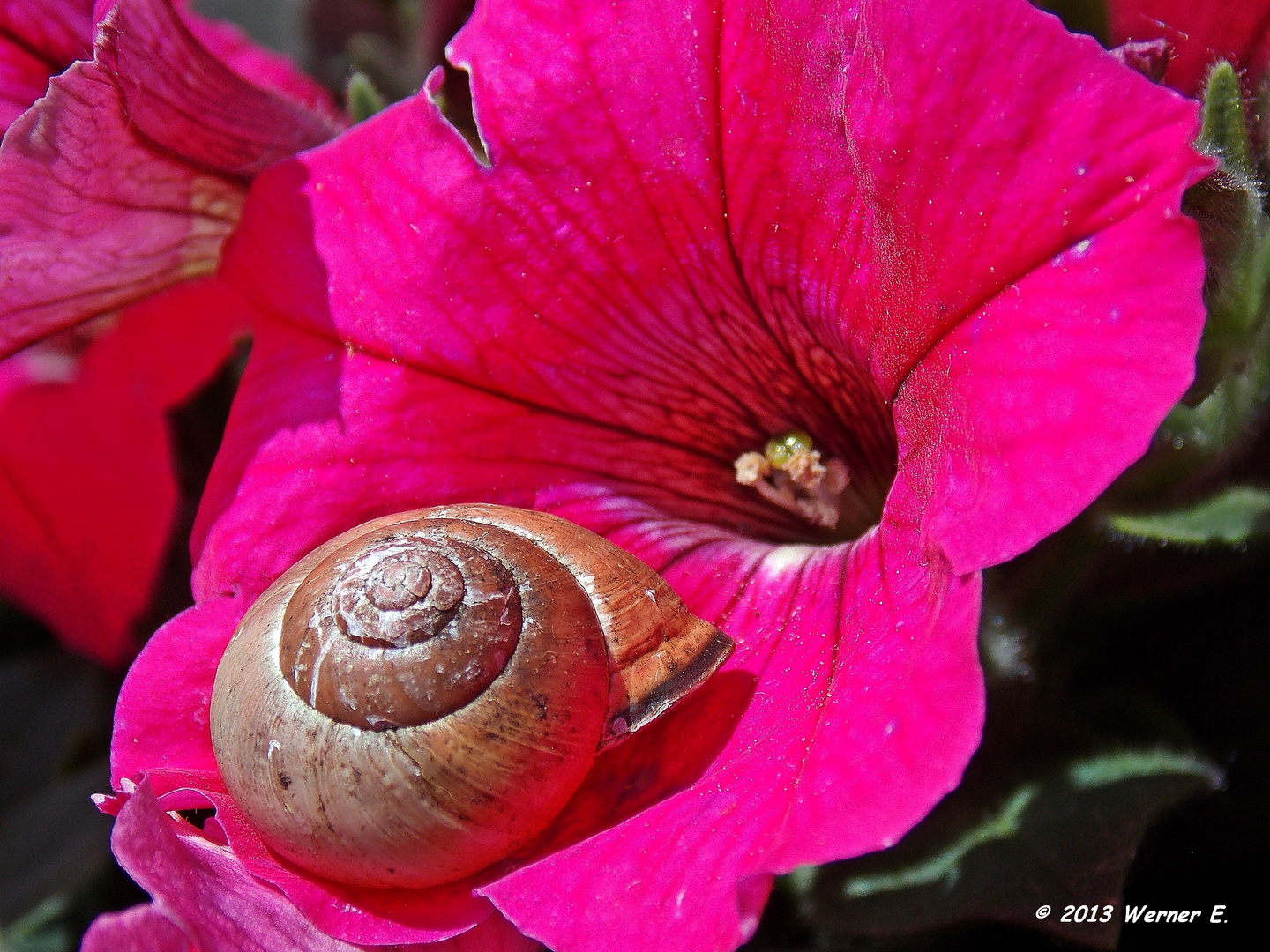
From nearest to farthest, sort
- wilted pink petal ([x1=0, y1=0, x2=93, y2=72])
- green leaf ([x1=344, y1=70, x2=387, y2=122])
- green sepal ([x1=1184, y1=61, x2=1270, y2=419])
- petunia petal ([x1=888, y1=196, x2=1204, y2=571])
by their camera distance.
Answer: petunia petal ([x1=888, y1=196, x2=1204, y2=571]) → green sepal ([x1=1184, y1=61, x2=1270, y2=419]) → wilted pink petal ([x1=0, y1=0, x2=93, y2=72]) → green leaf ([x1=344, y1=70, x2=387, y2=122])

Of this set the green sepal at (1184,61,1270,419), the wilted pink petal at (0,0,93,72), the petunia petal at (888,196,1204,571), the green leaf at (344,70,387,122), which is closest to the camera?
the petunia petal at (888,196,1204,571)

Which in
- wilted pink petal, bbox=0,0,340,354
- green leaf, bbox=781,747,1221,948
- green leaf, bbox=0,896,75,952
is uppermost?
wilted pink petal, bbox=0,0,340,354

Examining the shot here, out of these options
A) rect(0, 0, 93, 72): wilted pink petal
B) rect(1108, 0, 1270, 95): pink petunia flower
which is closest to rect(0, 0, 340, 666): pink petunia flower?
rect(0, 0, 93, 72): wilted pink petal

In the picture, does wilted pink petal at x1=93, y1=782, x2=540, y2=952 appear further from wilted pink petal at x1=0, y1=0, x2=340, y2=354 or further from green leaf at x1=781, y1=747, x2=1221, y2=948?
wilted pink petal at x1=0, y1=0, x2=340, y2=354

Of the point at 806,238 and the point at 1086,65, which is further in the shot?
the point at 806,238

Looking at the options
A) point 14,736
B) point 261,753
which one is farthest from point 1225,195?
point 14,736

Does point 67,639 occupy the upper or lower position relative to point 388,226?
lower

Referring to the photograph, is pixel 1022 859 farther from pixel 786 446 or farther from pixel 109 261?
pixel 109 261

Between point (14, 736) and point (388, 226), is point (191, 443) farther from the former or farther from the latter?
point (388, 226)

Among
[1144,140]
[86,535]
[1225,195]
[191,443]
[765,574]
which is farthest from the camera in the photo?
[191,443]
